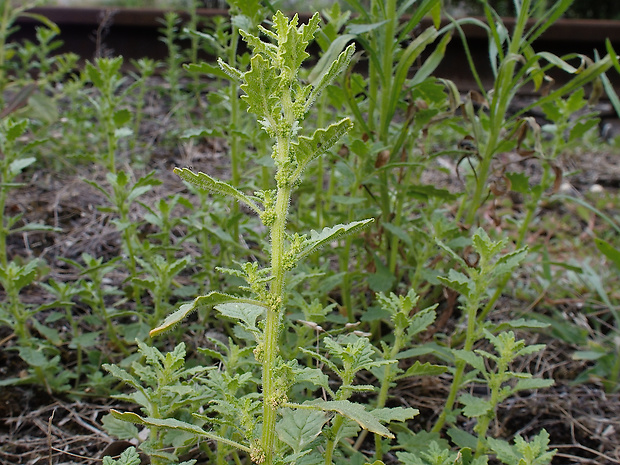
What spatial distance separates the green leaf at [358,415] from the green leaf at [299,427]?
17cm

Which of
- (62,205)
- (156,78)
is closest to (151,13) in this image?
(156,78)

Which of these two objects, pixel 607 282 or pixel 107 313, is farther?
pixel 607 282

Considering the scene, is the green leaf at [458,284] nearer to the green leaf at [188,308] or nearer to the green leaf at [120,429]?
the green leaf at [188,308]

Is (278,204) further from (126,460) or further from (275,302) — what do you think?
(126,460)

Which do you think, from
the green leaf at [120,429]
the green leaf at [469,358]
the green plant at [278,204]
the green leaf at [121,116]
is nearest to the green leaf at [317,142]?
the green plant at [278,204]

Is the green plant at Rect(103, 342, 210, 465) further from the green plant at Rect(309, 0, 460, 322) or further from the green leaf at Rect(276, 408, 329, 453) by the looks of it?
the green plant at Rect(309, 0, 460, 322)

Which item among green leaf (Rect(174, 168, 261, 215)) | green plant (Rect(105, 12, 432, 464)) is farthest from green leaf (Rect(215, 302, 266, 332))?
→ green leaf (Rect(174, 168, 261, 215))

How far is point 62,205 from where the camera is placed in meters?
3.07

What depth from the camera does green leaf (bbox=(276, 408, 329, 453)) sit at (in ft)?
3.90

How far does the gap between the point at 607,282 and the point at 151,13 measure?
4714 mm

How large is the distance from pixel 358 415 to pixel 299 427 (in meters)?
0.29

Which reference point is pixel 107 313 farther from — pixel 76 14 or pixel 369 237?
pixel 76 14

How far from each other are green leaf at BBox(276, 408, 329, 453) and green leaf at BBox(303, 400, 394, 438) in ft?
0.55

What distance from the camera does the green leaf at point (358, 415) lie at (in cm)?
95
